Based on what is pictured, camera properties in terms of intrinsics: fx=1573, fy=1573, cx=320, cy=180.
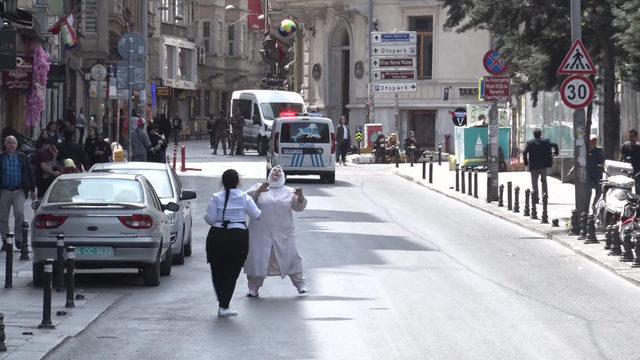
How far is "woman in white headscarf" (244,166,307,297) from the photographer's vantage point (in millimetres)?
17953

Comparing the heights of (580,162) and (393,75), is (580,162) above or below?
below

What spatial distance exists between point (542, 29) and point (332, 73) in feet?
153

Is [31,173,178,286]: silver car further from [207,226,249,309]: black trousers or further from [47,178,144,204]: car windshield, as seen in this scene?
[207,226,249,309]: black trousers

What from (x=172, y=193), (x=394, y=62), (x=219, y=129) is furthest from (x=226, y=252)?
(x=219, y=129)

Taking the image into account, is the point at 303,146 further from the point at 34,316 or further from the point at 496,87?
the point at 34,316

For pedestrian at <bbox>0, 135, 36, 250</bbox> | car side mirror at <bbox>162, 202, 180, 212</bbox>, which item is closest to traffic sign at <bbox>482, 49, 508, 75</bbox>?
pedestrian at <bbox>0, 135, 36, 250</bbox>

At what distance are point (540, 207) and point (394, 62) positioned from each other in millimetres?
26215

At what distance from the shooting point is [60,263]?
16.8 meters

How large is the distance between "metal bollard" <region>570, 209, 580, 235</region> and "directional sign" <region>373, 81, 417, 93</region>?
1273 inches

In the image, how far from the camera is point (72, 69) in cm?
6278

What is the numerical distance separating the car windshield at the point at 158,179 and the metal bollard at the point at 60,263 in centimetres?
350

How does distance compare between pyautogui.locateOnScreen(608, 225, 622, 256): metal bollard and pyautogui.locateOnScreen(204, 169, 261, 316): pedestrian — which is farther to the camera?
pyautogui.locateOnScreen(608, 225, 622, 256): metal bollard

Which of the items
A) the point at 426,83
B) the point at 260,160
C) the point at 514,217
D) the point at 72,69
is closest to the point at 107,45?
the point at 72,69

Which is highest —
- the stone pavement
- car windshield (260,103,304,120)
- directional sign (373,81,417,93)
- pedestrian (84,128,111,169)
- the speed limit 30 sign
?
directional sign (373,81,417,93)
